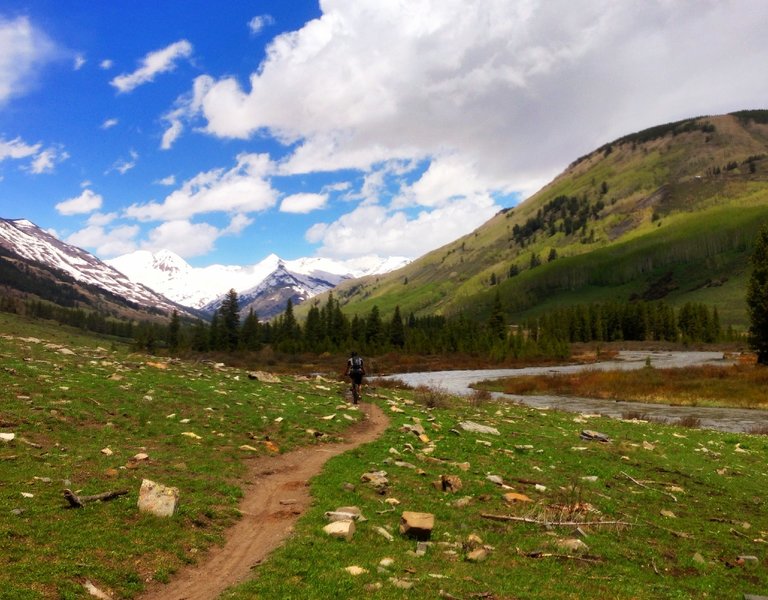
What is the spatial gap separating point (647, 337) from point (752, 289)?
130 metres

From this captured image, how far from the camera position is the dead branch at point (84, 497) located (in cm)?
1199

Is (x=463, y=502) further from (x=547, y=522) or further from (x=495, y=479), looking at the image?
(x=495, y=479)

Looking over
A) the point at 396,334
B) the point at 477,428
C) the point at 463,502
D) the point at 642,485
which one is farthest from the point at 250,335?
the point at 463,502

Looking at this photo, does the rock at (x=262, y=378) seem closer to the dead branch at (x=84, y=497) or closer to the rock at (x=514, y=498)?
the dead branch at (x=84, y=497)

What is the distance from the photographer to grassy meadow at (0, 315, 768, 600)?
10.1 metres

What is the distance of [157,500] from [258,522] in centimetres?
278

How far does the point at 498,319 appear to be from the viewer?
488ft

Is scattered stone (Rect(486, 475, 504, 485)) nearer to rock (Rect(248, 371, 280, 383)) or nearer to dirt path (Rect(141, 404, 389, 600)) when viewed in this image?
dirt path (Rect(141, 404, 389, 600))

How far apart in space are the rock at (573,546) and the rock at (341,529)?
540 cm

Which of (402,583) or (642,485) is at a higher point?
(402,583)

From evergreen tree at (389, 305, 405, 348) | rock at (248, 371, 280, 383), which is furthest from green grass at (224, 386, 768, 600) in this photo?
evergreen tree at (389, 305, 405, 348)

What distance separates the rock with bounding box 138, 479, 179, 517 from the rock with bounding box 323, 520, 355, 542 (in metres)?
4.04

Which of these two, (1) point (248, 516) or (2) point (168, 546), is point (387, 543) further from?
(2) point (168, 546)

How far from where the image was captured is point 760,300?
7350 centimetres
